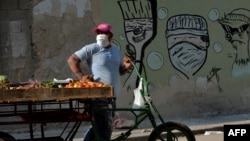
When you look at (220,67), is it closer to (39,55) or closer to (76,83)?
(39,55)

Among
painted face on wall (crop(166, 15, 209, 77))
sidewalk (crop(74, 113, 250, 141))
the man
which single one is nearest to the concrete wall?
painted face on wall (crop(166, 15, 209, 77))

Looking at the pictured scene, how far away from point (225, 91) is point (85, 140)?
552 cm

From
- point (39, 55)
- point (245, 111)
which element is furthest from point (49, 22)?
point (245, 111)

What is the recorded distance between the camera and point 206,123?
9672 mm

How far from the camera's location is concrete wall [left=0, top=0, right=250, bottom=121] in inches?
352

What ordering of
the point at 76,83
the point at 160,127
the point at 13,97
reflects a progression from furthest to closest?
the point at 160,127 → the point at 76,83 → the point at 13,97

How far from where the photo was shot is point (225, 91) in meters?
10.8

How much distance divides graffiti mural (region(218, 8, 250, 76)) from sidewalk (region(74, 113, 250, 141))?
3.34 ft

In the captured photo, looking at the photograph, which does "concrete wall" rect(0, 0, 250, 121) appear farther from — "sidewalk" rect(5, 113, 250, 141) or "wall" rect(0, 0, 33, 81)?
"sidewalk" rect(5, 113, 250, 141)

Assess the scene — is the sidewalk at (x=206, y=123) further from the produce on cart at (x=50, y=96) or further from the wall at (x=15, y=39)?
the produce on cart at (x=50, y=96)

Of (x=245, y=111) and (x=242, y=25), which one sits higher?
(x=242, y=25)

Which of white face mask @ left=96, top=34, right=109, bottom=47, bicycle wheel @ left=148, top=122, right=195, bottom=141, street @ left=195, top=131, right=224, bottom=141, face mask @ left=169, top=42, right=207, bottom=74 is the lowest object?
street @ left=195, top=131, right=224, bottom=141

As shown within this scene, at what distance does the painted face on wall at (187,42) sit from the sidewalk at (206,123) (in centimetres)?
97

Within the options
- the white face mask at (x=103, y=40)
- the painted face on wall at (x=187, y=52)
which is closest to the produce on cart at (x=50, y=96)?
the white face mask at (x=103, y=40)
